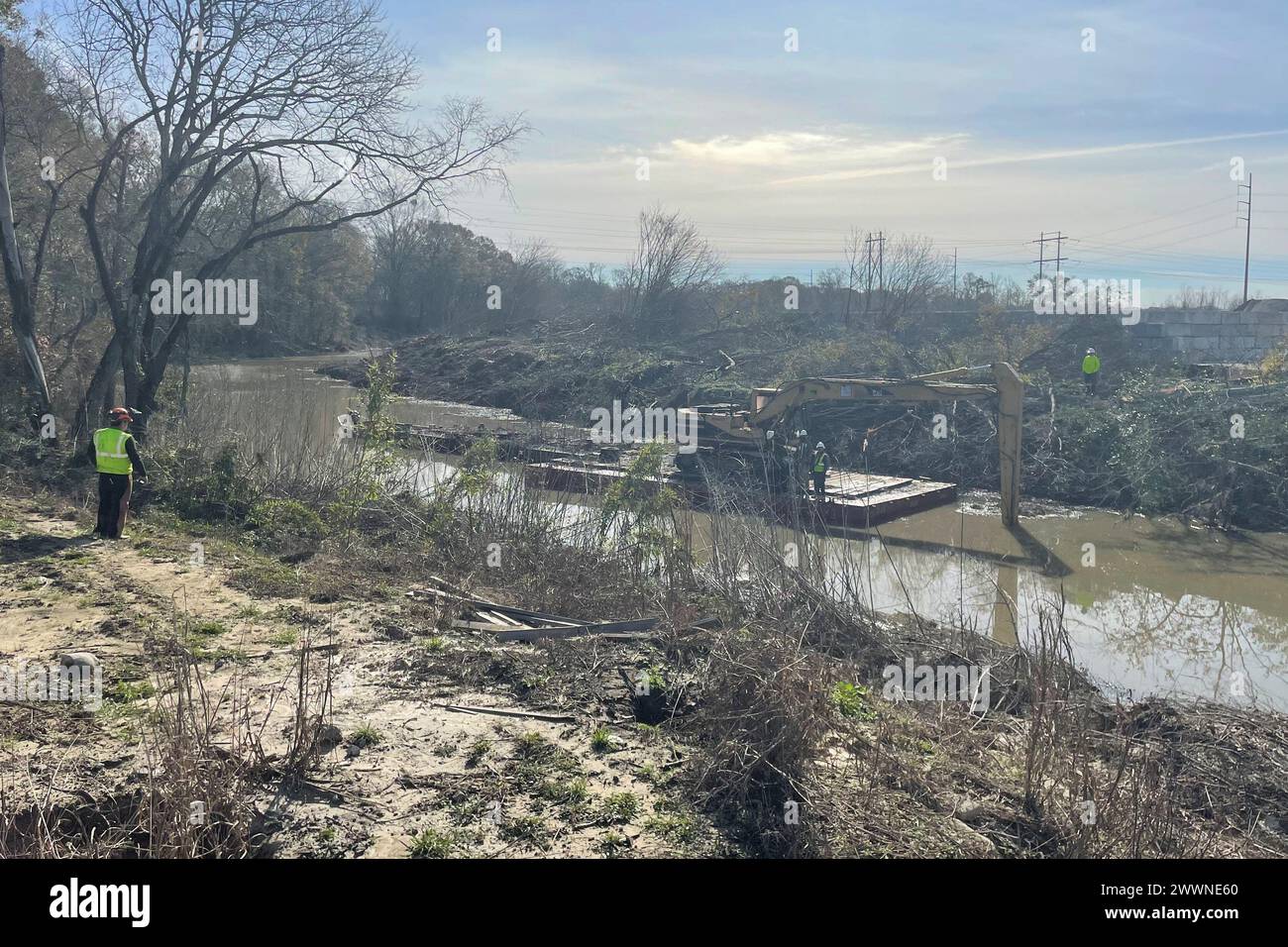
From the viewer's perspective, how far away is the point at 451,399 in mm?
42344

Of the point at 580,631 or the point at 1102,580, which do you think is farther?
the point at 1102,580

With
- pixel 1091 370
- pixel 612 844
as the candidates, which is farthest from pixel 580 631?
pixel 1091 370

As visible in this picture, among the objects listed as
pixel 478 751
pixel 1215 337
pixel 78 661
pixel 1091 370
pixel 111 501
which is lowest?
pixel 478 751

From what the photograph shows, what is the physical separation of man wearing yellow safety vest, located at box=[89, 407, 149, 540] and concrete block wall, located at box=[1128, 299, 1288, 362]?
30.2m

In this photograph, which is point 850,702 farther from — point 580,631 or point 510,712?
point 580,631

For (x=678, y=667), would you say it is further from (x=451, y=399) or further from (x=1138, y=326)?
(x=451, y=399)

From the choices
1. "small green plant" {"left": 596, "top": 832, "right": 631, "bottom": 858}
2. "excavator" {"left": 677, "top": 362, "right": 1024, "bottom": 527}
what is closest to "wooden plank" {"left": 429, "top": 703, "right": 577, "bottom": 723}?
"small green plant" {"left": 596, "top": 832, "right": 631, "bottom": 858}

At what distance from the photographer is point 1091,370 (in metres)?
24.7

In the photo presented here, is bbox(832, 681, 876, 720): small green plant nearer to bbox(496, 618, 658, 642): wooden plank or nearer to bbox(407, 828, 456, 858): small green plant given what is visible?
bbox(496, 618, 658, 642): wooden plank

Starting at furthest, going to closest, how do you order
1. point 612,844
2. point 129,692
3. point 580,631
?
point 580,631 → point 129,692 → point 612,844

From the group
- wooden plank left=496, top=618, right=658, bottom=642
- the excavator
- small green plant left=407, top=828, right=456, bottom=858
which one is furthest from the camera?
the excavator

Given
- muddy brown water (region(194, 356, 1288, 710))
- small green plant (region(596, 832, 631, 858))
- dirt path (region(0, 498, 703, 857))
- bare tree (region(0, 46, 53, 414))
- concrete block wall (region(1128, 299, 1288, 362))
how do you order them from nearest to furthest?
small green plant (region(596, 832, 631, 858)) < dirt path (region(0, 498, 703, 857)) < muddy brown water (region(194, 356, 1288, 710)) < bare tree (region(0, 46, 53, 414)) < concrete block wall (region(1128, 299, 1288, 362))

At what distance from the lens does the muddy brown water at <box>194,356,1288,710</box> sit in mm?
10484

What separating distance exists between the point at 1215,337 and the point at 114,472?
33611 mm
